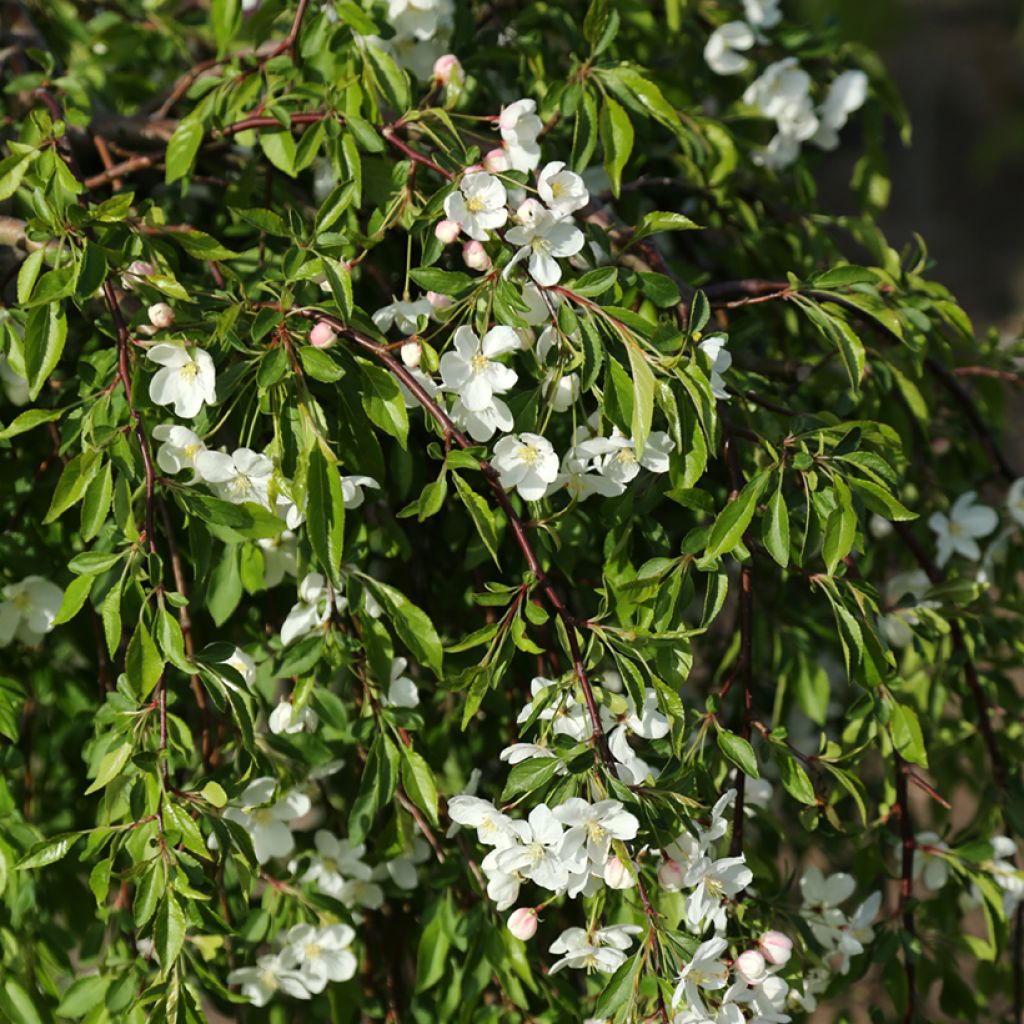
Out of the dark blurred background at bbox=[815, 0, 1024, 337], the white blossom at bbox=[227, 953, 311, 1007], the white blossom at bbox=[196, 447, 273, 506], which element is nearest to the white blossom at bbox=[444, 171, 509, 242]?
the white blossom at bbox=[196, 447, 273, 506]

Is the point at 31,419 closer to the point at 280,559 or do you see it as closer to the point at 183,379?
the point at 183,379

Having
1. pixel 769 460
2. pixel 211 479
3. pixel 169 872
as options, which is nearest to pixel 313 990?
pixel 169 872

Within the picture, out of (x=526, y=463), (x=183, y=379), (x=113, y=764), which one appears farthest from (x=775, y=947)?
(x=183, y=379)

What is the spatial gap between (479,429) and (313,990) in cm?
54

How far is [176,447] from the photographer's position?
943 millimetres

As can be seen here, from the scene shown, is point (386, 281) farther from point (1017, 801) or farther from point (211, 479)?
point (1017, 801)

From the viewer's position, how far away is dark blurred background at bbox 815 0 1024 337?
4.38 m

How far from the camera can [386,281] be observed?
1236 millimetres

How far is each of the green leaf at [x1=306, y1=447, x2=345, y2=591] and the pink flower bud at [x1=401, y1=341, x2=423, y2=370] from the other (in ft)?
0.37

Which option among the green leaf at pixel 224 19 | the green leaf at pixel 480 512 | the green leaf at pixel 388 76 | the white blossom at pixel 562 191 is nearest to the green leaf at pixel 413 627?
the green leaf at pixel 480 512

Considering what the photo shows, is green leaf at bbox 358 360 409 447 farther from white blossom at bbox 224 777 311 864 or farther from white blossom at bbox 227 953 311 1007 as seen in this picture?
white blossom at bbox 227 953 311 1007

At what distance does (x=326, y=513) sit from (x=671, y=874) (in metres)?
0.37

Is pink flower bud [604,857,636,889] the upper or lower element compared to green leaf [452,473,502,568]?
lower

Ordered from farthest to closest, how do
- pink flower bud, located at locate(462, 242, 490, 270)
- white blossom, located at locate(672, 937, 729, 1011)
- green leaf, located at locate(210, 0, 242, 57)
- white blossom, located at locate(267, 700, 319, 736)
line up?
green leaf, located at locate(210, 0, 242, 57), white blossom, located at locate(267, 700, 319, 736), pink flower bud, located at locate(462, 242, 490, 270), white blossom, located at locate(672, 937, 729, 1011)
